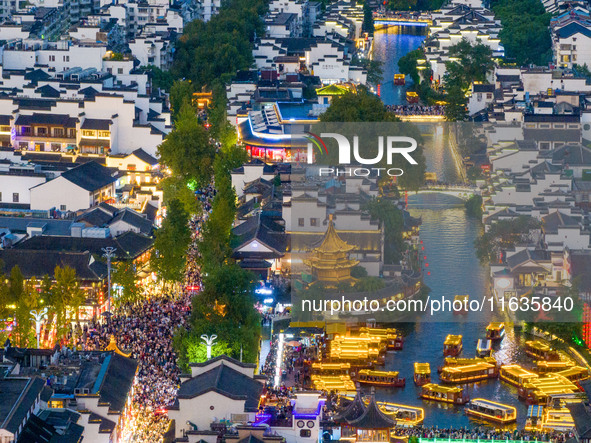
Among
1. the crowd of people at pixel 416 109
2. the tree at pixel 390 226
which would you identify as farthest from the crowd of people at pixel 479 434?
the crowd of people at pixel 416 109

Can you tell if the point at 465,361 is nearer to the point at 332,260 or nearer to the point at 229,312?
the point at 229,312

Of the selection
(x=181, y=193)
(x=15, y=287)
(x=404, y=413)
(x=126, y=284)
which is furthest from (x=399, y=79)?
(x=404, y=413)

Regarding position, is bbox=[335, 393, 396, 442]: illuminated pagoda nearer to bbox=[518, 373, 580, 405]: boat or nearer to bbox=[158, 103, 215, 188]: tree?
bbox=[518, 373, 580, 405]: boat

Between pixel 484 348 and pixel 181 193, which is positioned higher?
pixel 181 193

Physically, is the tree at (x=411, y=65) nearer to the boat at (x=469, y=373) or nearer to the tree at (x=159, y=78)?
the tree at (x=159, y=78)

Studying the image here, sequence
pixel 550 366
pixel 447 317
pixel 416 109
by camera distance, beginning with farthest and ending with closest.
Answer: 1. pixel 416 109
2. pixel 447 317
3. pixel 550 366

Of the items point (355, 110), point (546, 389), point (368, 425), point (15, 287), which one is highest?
point (355, 110)

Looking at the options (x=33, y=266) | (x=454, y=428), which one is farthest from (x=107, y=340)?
(x=454, y=428)
